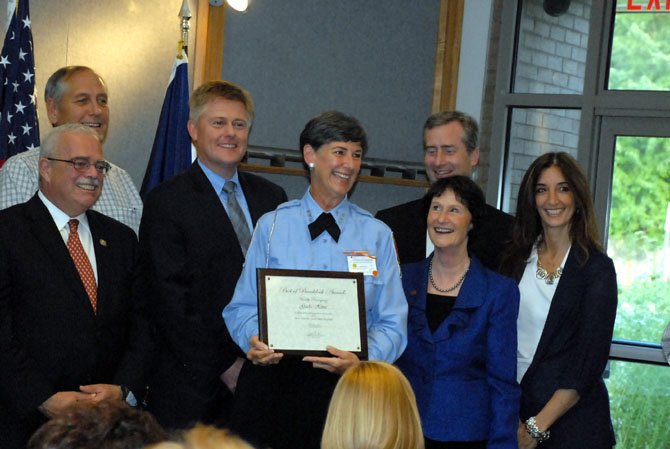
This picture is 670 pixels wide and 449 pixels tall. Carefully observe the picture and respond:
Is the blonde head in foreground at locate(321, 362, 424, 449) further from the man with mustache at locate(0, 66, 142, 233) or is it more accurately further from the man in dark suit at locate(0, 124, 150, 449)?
the man with mustache at locate(0, 66, 142, 233)

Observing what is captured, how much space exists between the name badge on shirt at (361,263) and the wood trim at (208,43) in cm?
311

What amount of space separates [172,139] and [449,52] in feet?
8.17

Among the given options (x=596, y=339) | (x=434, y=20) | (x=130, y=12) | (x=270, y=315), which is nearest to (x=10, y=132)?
(x=130, y=12)

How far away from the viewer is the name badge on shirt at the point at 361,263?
11.3 feet

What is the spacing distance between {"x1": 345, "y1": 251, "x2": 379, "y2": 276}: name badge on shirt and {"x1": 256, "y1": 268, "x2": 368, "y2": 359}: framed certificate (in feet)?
0.44

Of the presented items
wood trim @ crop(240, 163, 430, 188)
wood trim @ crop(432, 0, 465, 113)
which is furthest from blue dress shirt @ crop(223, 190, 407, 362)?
wood trim @ crop(432, 0, 465, 113)

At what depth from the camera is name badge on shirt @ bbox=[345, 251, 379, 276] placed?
346 cm

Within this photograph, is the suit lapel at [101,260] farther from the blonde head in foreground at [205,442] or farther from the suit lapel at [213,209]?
the blonde head in foreground at [205,442]

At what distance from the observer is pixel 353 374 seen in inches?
91.5

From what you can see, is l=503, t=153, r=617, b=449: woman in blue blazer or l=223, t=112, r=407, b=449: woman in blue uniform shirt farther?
l=503, t=153, r=617, b=449: woman in blue blazer


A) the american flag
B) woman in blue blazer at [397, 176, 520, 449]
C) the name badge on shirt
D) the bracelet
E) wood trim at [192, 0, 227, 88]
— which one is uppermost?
wood trim at [192, 0, 227, 88]

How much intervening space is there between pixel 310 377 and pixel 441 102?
4.16 m

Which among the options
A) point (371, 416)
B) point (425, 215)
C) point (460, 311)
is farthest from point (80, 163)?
point (371, 416)

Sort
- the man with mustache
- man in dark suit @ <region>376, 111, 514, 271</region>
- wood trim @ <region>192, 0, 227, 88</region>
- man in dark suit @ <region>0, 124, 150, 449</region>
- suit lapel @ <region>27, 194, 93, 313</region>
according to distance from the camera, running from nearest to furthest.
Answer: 1. man in dark suit @ <region>0, 124, 150, 449</region>
2. suit lapel @ <region>27, 194, 93, 313</region>
3. man in dark suit @ <region>376, 111, 514, 271</region>
4. the man with mustache
5. wood trim @ <region>192, 0, 227, 88</region>
